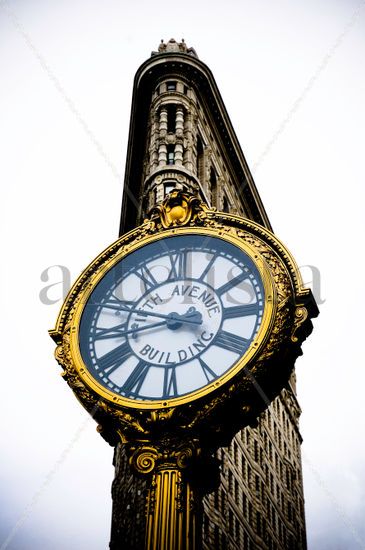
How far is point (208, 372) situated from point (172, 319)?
1.65ft

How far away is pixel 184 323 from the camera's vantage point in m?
6.07

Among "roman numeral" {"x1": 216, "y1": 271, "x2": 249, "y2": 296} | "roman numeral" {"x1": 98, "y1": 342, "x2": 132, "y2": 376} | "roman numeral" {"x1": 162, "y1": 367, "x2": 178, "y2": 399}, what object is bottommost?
"roman numeral" {"x1": 162, "y1": 367, "x2": 178, "y2": 399}

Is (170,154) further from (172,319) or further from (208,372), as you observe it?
(208,372)

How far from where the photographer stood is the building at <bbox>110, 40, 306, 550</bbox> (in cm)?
3872

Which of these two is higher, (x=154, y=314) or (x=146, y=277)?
(x=146, y=277)

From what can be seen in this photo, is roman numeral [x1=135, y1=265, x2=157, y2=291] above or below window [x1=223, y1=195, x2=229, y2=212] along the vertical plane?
below

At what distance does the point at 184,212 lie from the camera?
7020 mm

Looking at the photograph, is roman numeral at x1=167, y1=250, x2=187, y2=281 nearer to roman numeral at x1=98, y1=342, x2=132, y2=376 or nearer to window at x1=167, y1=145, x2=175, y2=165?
roman numeral at x1=98, y1=342, x2=132, y2=376

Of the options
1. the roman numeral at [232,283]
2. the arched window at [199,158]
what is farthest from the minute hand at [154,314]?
the arched window at [199,158]

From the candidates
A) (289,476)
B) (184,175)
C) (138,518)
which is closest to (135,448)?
(138,518)

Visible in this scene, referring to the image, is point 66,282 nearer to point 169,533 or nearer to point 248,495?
point 169,533

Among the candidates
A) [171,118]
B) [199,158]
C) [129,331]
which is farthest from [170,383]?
[199,158]

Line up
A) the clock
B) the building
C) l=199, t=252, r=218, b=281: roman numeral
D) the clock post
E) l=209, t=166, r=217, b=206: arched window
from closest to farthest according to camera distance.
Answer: the clock post
the clock
l=199, t=252, r=218, b=281: roman numeral
the building
l=209, t=166, r=217, b=206: arched window

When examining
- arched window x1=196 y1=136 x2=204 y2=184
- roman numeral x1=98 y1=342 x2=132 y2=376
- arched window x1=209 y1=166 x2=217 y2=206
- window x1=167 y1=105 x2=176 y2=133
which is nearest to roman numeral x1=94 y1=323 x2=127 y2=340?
roman numeral x1=98 y1=342 x2=132 y2=376
